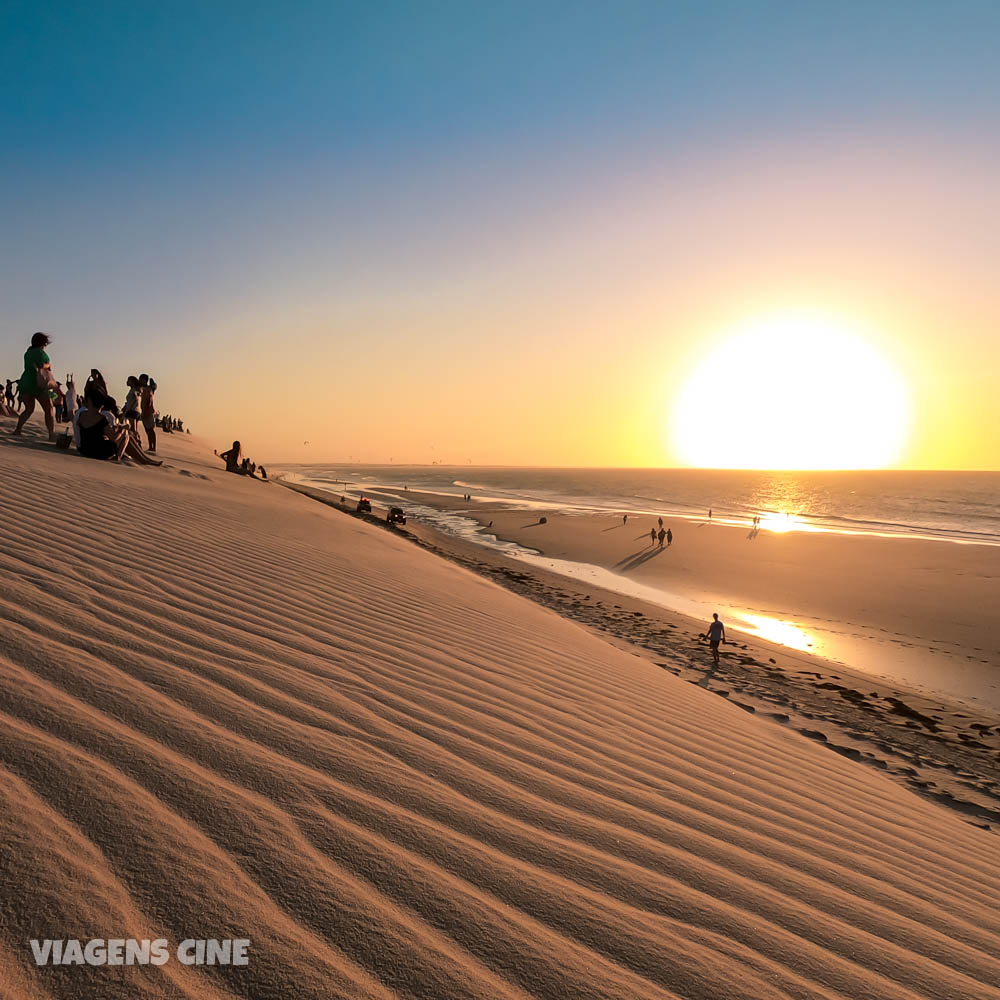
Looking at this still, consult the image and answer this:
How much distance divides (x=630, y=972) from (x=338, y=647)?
2570 millimetres

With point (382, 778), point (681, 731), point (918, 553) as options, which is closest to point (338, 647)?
point (382, 778)

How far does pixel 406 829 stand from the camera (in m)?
1.97

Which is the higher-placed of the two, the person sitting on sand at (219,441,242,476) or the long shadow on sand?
the person sitting on sand at (219,441,242,476)

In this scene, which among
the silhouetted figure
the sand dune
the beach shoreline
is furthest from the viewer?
the silhouetted figure

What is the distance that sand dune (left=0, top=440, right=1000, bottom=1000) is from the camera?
1.46m

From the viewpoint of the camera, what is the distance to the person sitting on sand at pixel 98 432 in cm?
1056

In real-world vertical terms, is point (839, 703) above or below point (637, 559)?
below

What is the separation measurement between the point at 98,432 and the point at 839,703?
12722 mm

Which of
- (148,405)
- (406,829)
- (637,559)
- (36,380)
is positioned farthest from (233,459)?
(406,829)

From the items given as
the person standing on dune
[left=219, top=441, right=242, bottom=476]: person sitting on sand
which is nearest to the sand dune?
the person standing on dune

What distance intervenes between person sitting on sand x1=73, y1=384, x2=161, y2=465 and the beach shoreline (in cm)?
865

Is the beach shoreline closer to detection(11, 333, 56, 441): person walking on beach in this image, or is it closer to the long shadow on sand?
the long shadow on sand

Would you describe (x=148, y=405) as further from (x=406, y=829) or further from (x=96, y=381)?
(x=406, y=829)

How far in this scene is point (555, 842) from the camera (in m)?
2.13
